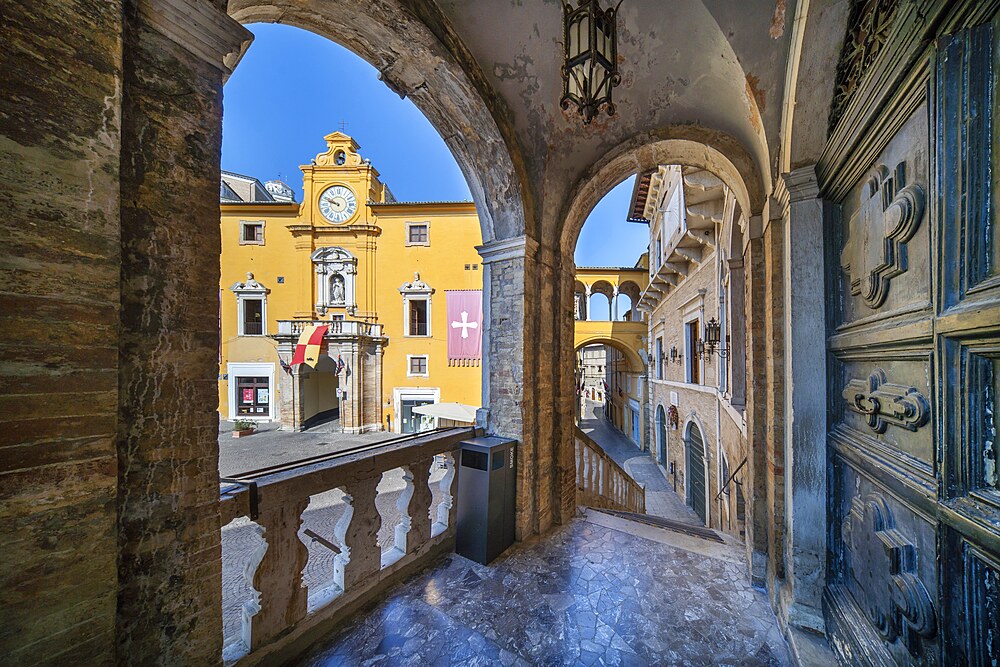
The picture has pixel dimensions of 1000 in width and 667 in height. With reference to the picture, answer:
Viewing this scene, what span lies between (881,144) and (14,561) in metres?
3.96

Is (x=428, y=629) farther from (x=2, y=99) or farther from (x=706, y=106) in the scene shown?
(x=706, y=106)

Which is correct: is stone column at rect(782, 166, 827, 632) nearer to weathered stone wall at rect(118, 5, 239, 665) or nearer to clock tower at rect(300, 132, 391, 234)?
weathered stone wall at rect(118, 5, 239, 665)

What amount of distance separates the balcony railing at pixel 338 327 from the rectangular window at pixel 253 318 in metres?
1.87

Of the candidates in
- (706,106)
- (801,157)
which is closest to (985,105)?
(801,157)

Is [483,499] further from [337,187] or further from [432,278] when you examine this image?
[337,187]

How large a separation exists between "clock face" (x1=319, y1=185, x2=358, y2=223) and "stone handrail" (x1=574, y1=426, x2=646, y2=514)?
15459mm

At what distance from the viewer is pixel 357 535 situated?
2.85 metres

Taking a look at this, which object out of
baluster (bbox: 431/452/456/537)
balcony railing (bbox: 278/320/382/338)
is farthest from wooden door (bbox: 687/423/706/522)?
balcony railing (bbox: 278/320/382/338)

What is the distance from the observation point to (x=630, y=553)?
12.2 ft

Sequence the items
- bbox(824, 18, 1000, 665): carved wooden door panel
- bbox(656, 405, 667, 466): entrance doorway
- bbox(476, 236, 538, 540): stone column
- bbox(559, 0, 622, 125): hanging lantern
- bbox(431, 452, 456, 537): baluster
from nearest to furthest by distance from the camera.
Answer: bbox(824, 18, 1000, 665): carved wooden door panel
bbox(559, 0, 622, 125): hanging lantern
bbox(431, 452, 456, 537): baluster
bbox(476, 236, 538, 540): stone column
bbox(656, 405, 667, 466): entrance doorway

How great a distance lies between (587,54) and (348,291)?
17.0 metres

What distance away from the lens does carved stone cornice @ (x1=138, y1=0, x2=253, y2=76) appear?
155cm

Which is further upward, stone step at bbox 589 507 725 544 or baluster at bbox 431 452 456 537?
baluster at bbox 431 452 456 537

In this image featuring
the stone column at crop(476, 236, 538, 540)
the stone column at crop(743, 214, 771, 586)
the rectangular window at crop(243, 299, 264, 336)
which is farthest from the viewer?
the rectangular window at crop(243, 299, 264, 336)
